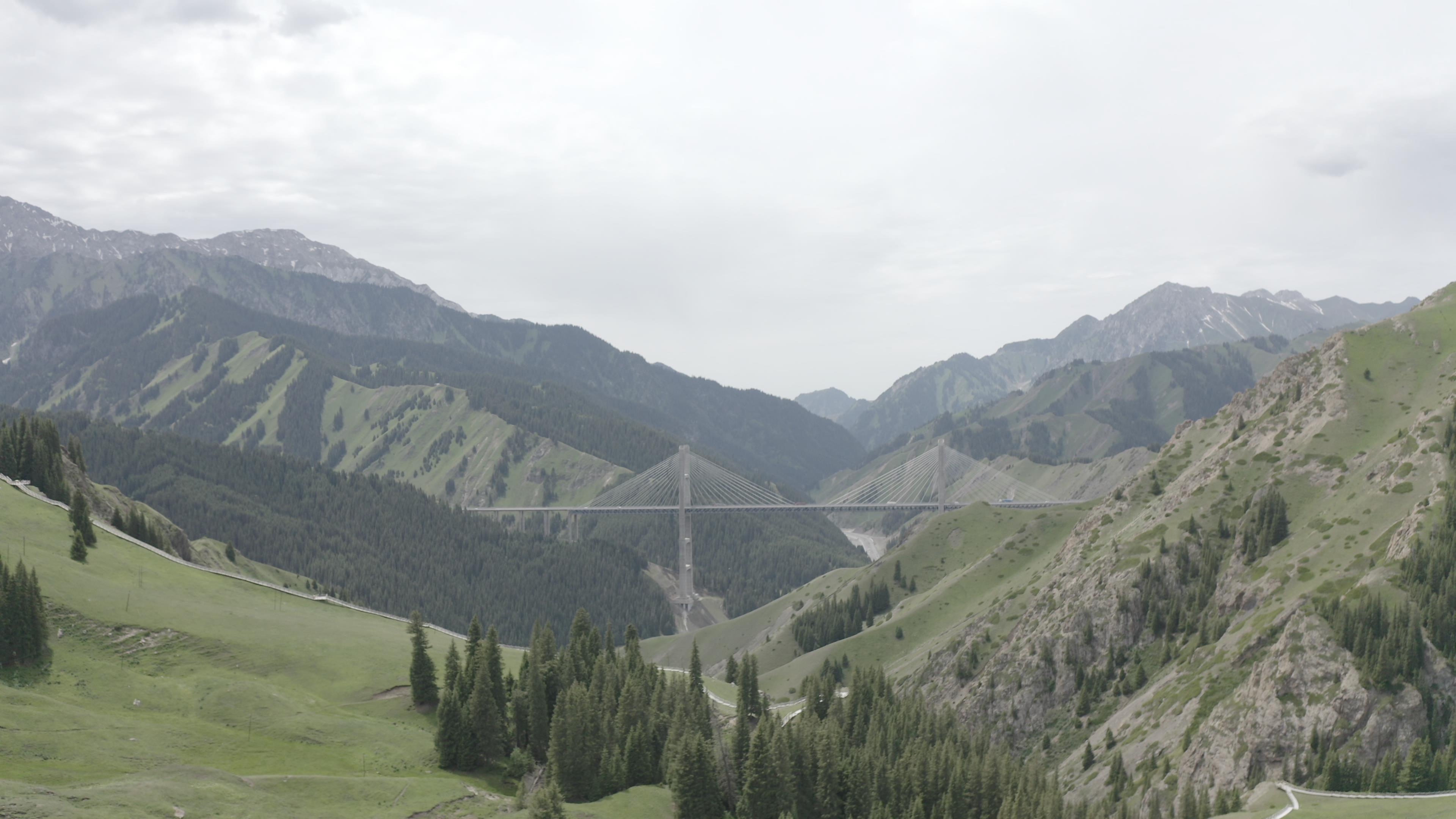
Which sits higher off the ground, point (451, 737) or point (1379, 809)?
point (451, 737)

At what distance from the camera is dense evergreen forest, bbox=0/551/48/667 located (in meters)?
76.6

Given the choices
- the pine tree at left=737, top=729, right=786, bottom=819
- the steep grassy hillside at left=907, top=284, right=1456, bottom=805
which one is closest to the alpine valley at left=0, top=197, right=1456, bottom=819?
the pine tree at left=737, top=729, right=786, bottom=819

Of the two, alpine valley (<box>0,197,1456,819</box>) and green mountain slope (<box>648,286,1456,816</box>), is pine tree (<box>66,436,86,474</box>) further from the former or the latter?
green mountain slope (<box>648,286,1456,816</box>)

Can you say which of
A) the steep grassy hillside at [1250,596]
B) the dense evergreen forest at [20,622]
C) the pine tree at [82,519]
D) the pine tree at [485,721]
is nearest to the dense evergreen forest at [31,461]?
the pine tree at [82,519]

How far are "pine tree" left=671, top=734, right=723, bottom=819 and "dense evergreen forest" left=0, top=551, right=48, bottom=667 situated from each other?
5045 cm

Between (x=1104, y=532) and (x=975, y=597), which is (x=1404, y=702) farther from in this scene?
(x=975, y=597)

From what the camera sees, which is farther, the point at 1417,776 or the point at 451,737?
the point at 1417,776

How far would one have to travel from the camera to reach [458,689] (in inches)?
3349

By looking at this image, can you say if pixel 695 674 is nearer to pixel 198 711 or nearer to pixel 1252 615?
pixel 198 711

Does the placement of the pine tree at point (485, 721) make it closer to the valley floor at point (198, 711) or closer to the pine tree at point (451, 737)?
the pine tree at point (451, 737)

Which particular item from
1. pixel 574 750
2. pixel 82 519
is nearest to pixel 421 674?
pixel 574 750

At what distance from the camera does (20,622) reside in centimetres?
7712

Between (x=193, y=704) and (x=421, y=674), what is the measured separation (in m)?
18.8

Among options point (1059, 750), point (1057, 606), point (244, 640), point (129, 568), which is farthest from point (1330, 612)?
point (129, 568)
